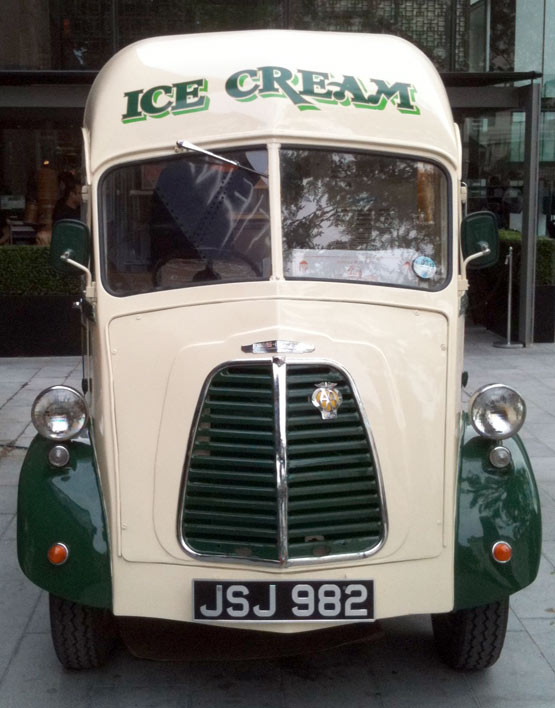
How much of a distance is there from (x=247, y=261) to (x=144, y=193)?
22.7 inches

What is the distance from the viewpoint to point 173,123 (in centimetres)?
444

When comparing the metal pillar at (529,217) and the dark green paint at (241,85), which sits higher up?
the dark green paint at (241,85)

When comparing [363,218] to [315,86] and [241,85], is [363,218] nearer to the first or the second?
[315,86]

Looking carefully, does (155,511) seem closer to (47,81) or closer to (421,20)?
(47,81)

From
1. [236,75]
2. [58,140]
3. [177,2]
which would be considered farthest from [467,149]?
[236,75]

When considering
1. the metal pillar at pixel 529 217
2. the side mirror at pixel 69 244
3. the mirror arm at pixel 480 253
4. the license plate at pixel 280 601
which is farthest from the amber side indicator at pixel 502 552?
the metal pillar at pixel 529 217

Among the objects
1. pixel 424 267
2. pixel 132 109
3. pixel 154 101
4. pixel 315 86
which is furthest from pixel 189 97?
pixel 424 267

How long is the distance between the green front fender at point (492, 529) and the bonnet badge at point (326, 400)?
2.20 feet

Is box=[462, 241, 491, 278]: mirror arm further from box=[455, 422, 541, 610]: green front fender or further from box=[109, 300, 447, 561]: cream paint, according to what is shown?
box=[455, 422, 541, 610]: green front fender

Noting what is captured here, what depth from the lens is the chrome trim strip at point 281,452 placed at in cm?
401

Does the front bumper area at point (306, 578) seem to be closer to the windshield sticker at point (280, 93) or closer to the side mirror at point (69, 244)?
the side mirror at point (69, 244)

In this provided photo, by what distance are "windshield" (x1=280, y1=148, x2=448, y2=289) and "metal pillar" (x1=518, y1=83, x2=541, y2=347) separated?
336 inches

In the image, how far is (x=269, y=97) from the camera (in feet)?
14.3

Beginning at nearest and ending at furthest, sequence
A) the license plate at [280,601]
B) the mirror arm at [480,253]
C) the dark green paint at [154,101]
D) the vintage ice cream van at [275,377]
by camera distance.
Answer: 1. the license plate at [280,601]
2. the vintage ice cream van at [275,377]
3. the dark green paint at [154,101]
4. the mirror arm at [480,253]
